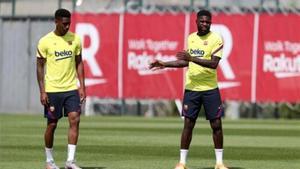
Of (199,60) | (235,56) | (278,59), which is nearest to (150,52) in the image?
(235,56)

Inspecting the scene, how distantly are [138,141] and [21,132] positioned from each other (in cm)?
422

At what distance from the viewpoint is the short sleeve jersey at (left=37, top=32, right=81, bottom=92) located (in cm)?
1578

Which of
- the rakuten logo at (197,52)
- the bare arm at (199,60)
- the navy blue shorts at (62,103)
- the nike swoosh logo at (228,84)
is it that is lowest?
the nike swoosh logo at (228,84)

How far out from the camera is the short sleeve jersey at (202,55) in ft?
51.7

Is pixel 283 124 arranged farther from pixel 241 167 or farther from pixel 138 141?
pixel 241 167

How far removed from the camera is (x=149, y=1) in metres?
39.5

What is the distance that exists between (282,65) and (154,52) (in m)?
4.67

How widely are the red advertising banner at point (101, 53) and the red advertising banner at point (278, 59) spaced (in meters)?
5.37

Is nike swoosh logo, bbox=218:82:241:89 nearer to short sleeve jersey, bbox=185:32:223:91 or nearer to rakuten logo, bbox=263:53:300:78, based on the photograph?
rakuten logo, bbox=263:53:300:78

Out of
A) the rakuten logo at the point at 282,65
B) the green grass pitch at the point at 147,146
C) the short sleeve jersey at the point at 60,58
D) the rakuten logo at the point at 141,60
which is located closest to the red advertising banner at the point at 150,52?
the rakuten logo at the point at 141,60

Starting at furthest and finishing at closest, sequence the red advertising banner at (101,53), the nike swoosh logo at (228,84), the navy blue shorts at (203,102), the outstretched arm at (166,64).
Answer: the red advertising banner at (101,53) → the nike swoosh logo at (228,84) → the navy blue shorts at (203,102) → the outstretched arm at (166,64)

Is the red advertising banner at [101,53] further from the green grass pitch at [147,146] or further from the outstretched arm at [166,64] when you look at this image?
the outstretched arm at [166,64]

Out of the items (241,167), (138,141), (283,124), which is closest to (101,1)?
(283,124)

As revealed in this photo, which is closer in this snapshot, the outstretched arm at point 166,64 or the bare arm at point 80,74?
the outstretched arm at point 166,64
